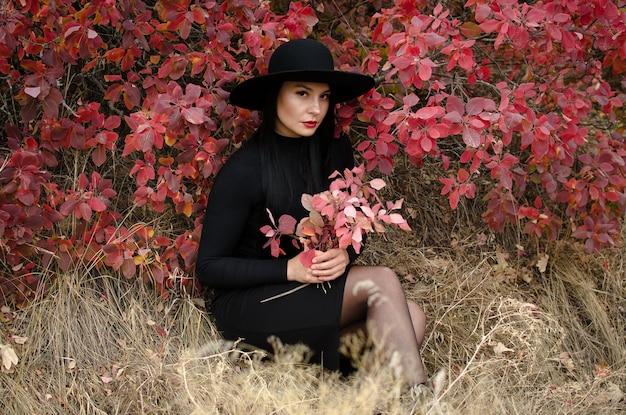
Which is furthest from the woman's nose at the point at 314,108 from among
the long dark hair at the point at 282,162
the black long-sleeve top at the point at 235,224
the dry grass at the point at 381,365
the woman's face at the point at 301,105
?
the dry grass at the point at 381,365

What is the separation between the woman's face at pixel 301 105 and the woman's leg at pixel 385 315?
0.51m

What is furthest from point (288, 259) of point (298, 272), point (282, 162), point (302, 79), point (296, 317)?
point (302, 79)

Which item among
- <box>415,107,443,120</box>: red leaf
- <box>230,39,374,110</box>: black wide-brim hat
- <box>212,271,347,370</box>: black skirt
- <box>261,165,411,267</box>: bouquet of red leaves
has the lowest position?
<box>212,271,347,370</box>: black skirt

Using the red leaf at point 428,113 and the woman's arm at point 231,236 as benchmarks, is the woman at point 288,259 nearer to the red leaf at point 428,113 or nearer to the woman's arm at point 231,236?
the woman's arm at point 231,236

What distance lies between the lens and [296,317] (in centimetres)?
237

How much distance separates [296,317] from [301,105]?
0.71m

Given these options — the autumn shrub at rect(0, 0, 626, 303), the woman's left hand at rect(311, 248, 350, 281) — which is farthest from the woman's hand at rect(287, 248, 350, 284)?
the autumn shrub at rect(0, 0, 626, 303)

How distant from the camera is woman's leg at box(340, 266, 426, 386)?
2.29 meters

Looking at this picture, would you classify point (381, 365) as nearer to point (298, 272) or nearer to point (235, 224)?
point (298, 272)

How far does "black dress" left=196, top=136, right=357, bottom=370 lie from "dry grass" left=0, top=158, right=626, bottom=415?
0.08 metres

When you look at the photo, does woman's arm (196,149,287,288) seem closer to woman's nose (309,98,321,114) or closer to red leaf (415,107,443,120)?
woman's nose (309,98,321,114)

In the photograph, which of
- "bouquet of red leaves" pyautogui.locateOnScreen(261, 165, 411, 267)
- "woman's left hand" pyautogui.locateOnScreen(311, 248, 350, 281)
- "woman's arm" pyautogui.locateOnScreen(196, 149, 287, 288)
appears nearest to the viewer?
"bouquet of red leaves" pyautogui.locateOnScreen(261, 165, 411, 267)

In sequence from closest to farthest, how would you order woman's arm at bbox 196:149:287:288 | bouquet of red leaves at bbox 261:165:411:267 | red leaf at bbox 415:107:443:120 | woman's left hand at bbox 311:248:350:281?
bouquet of red leaves at bbox 261:165:411:267, red leaf at bbox 415:107:443:120, woman's left hand at bbox 311:248:350:281, woman's arm at bbox 196:149:287:288

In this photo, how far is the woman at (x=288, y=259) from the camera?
7.73 feet
